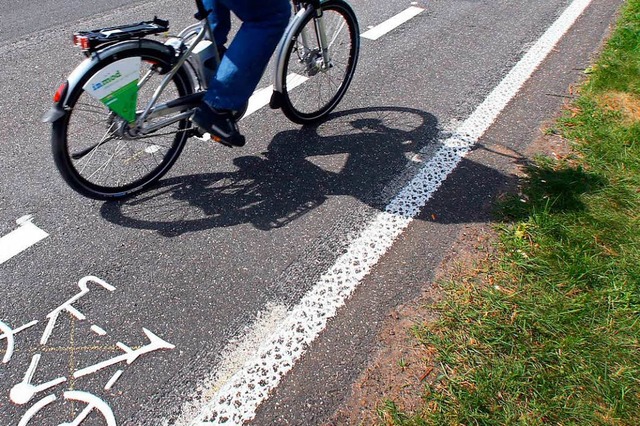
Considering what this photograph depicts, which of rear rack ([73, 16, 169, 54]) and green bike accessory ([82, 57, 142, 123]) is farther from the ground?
rear rack ([73, 16, 169, 54])

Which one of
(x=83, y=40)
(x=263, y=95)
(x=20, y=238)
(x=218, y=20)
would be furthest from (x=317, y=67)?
(x=20, y=238)

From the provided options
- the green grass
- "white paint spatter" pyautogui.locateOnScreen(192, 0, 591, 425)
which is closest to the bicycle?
"white paint spatter" pyautogui.locateOnScreen(192, 0, 591, 425)

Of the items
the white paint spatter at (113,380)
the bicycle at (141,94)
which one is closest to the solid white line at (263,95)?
the bicycle at (141,94)

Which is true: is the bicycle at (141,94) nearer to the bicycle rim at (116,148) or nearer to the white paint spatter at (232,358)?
the bicycle rim at (116,148)

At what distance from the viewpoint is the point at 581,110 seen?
4141 millimetres

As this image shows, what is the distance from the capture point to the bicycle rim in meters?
2.97

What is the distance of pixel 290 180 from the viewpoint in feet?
11.0

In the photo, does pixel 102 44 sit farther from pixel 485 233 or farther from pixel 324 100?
pixel 485 233

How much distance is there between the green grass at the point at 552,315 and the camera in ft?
6.70

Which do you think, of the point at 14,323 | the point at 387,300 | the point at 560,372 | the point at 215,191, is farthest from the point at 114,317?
the point at 560,372

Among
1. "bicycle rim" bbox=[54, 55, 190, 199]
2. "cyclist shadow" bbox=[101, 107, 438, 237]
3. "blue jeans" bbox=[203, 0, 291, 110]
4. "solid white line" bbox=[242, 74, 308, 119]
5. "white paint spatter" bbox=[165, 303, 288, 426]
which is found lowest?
"white paint spatter" bbox=[165, 303, 288, 426]

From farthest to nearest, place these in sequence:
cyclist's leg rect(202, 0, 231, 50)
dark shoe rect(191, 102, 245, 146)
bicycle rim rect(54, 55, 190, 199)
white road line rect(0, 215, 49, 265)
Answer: cyclist's leg rect(202, 0, 231, 50) < dark shoe rect(191, 102, 245, 146) < bicycle rim rect(54, 55, 190, 199) < white road line rect(0, 215, 49, 265)

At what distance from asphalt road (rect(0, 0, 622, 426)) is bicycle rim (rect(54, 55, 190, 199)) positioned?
13 cm

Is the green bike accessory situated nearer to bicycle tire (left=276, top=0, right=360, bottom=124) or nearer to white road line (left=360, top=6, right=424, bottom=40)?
bicycle tire (left=276, top=0, right=360, bottom=124)
